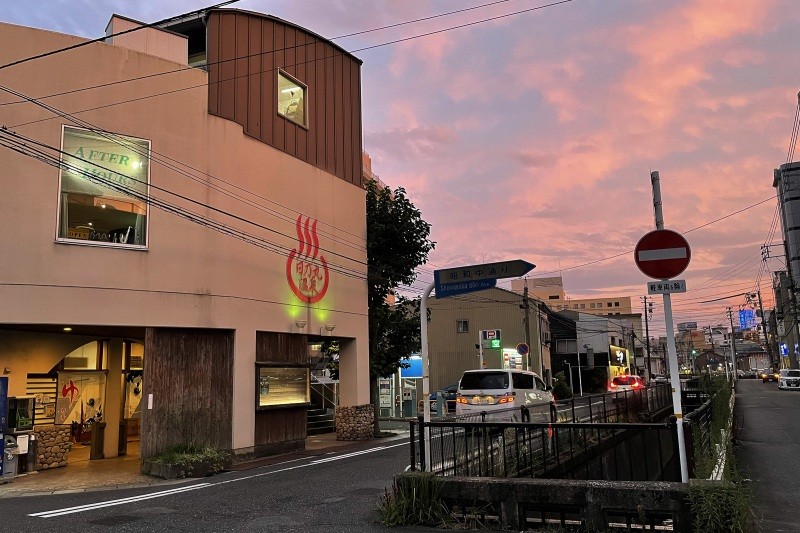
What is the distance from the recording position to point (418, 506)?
7.56 meters

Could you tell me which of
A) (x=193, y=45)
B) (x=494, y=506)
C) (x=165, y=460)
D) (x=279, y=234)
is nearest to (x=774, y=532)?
(x=494, y=506)

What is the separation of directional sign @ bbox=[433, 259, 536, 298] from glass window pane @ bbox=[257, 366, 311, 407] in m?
8.55

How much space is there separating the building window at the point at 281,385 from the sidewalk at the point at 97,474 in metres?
1.41

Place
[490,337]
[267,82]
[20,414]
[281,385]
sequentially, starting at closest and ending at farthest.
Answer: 1. [20,414]
2. [281,385]
3. [267,82]
4. [490,337]

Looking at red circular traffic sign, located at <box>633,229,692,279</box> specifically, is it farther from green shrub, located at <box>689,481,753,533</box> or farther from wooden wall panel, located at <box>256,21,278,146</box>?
wooden wall panel, located at <box>256,21,278,146</box>

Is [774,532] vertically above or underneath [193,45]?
underneath

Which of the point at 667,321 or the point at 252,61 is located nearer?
the point at 667,321

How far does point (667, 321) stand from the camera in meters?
6.88

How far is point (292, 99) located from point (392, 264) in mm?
6855

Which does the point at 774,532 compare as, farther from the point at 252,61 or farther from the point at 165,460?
the point at 252,61

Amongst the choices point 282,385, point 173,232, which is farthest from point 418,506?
point 282,385

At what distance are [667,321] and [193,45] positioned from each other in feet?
55.7

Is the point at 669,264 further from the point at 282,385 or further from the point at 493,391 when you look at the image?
the point at 282,385

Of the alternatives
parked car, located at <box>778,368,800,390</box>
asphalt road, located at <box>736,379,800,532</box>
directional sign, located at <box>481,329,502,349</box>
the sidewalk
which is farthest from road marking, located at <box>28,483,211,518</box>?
parked car, located at <box>778,368,800,390</box>
